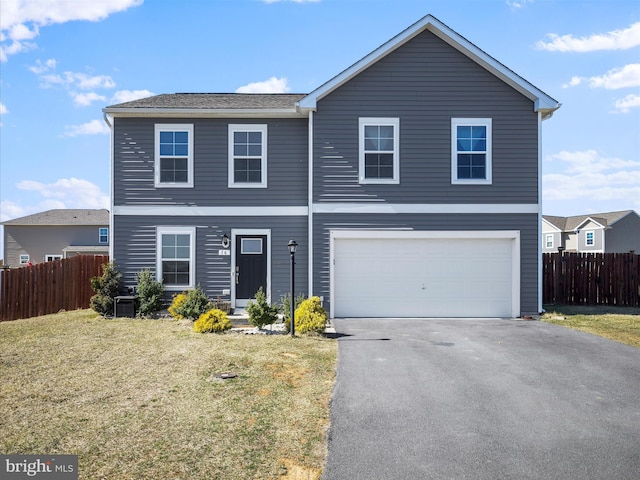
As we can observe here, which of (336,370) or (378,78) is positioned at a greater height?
(378,78)

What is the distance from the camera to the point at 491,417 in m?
5.99

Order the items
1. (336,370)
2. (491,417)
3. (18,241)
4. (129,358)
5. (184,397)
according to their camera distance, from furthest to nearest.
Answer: (18,241) < (129,358) < (336,370) < (184,397) < (491,417)

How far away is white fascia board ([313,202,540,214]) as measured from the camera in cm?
1362

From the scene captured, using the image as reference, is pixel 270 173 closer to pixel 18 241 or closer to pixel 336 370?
pixel 336 370

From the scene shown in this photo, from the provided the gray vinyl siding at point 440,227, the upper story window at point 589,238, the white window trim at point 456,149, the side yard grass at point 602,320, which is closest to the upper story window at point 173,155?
the gray vinyl siding at point 440,227

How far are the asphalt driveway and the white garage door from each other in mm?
3034

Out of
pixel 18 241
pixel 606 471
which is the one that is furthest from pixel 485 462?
pixel 18 241

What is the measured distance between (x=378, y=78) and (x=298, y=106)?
2481 millimetres

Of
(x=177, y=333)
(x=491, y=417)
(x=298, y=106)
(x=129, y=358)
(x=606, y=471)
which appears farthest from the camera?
(x=298, y=106)

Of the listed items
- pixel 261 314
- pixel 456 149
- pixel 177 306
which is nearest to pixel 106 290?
pixel 177 306

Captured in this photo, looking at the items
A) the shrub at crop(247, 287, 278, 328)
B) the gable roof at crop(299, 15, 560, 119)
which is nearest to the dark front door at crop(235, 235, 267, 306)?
the shrub at crop(247, 287, 278, 328)

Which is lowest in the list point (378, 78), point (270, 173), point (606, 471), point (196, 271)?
point (606, 471)

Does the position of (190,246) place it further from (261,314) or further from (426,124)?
(426,124)

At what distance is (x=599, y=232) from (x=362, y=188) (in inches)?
1430
